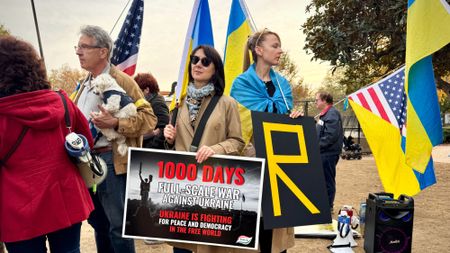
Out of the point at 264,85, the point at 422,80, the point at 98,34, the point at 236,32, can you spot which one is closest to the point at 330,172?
the point at 236,32

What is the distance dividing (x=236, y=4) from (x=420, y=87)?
3061mm

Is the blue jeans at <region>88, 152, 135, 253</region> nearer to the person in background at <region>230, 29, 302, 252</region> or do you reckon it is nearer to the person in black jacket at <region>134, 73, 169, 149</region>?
the person in background at <region>230, 29, 302, 252</region>

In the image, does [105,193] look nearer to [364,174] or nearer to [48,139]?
[48,139]

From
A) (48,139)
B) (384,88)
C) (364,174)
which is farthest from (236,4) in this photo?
(364,174)

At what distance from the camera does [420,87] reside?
12.6ft

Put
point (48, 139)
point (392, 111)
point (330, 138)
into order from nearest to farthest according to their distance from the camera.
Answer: point (48, 139)
point (392, 111)
point (330, 138)

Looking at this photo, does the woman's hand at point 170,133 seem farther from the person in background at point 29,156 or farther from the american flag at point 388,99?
the american flag at point 388,99

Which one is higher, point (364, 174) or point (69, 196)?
point (69, 196)

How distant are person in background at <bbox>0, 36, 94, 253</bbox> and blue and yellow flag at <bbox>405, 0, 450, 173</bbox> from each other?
3208 mm

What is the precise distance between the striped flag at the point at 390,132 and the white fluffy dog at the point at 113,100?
11.0 feet

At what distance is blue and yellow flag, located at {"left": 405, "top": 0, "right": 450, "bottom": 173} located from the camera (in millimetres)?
3725

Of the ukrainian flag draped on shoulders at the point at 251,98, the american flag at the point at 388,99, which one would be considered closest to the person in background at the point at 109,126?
the ukrainian flag draped on shoulders at the point at 251,98

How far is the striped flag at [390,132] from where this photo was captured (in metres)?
4.62

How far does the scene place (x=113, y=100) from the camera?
Answer: 2.73 metres
